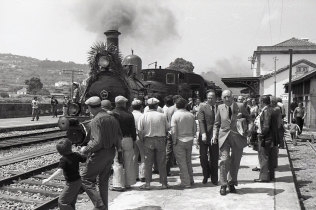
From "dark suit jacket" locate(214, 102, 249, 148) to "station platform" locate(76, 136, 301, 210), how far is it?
34.8 inches

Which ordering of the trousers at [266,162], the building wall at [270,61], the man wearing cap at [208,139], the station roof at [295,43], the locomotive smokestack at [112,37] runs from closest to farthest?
the man wearing cap at [208,139], the trousers at [266,162], the locomotive smokestack at [112,37], the building wall at [270,61], the station roof at [295,43]

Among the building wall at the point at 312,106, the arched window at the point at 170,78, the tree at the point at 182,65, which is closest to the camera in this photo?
the arched window at the point at 170,78

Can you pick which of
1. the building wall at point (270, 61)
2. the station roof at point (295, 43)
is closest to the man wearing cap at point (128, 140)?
the building wall at point (270, 61)

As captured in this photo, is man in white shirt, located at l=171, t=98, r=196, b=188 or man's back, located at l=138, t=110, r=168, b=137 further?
man in white shirt, located at l=171, t=98, r=196, b=188

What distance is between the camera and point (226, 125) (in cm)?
669

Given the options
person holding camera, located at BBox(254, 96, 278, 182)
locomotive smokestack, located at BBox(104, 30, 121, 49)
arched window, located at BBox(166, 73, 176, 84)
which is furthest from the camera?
arched window, located at BBox(166, 73, 176, 84)

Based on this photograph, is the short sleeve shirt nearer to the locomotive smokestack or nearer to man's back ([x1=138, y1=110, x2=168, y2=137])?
man's back ([x1=138, y1=110, x2=168, y2=137])

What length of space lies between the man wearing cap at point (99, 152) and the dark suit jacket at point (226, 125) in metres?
2.22

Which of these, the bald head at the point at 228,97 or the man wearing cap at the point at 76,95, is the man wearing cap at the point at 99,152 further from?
the man wearing cap at the point at 76,95

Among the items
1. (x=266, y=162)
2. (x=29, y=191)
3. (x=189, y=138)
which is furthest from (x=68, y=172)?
(x=266, y=162)

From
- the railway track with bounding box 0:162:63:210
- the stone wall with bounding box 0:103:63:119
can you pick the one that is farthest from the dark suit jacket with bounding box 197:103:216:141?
the stone wall with bounding box 0:103:63:119

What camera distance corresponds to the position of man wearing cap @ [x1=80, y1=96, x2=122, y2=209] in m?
5.02

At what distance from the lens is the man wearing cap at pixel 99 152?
5.02m

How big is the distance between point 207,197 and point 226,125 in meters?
1.31
